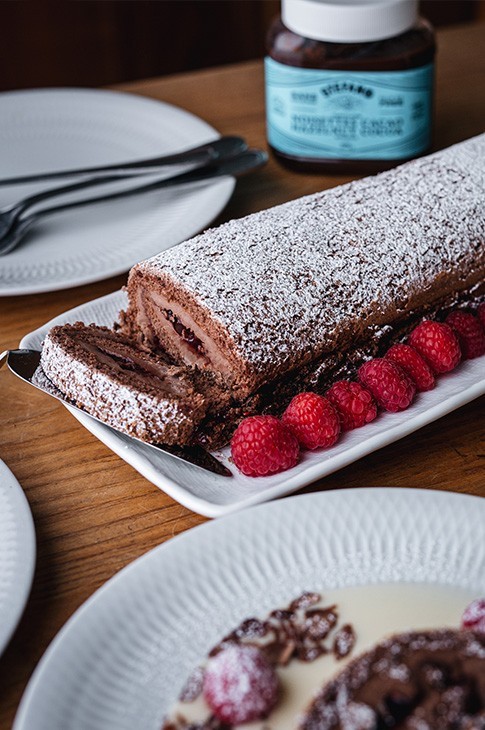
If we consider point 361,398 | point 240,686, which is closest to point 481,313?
point 361,398

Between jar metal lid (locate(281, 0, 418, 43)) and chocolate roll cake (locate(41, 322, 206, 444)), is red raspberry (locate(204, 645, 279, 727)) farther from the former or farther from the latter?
jar metal lid (locate(281, 0, 418, 43))

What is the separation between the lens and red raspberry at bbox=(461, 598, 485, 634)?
817 mm

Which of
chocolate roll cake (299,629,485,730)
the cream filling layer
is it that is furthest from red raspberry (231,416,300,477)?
chocolate roll cake (299,629,485,730)

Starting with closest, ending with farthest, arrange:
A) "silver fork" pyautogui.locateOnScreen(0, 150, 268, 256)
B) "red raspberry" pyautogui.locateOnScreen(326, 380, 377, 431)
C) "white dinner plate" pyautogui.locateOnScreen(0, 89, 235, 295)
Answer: "red raspberry" pyautogui.locateOnScreen(326, 380, 377, 431)
"white dinner plate" pyautogui.locateOnScreen(0, 89, 235, 295)
"silver fork" pyautogui.locateOnScreen(0, 150, 268, 256)

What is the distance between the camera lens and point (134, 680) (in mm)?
798

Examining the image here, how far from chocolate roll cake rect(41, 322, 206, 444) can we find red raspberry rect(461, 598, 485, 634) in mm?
404

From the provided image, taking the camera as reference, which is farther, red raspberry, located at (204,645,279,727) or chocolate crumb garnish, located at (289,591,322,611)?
chocolate crumb garnish, located at (289,591,322,611)

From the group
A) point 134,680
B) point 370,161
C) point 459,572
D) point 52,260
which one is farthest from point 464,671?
point 370,161

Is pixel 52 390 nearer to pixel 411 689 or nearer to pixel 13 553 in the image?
pixel 13 553

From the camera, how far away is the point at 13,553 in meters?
0.94

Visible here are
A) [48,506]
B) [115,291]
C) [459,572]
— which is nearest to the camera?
[459,572]

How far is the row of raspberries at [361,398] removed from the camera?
3.52ft

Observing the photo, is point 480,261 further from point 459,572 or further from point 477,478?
point 459,572

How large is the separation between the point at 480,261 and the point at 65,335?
0.61 metres
